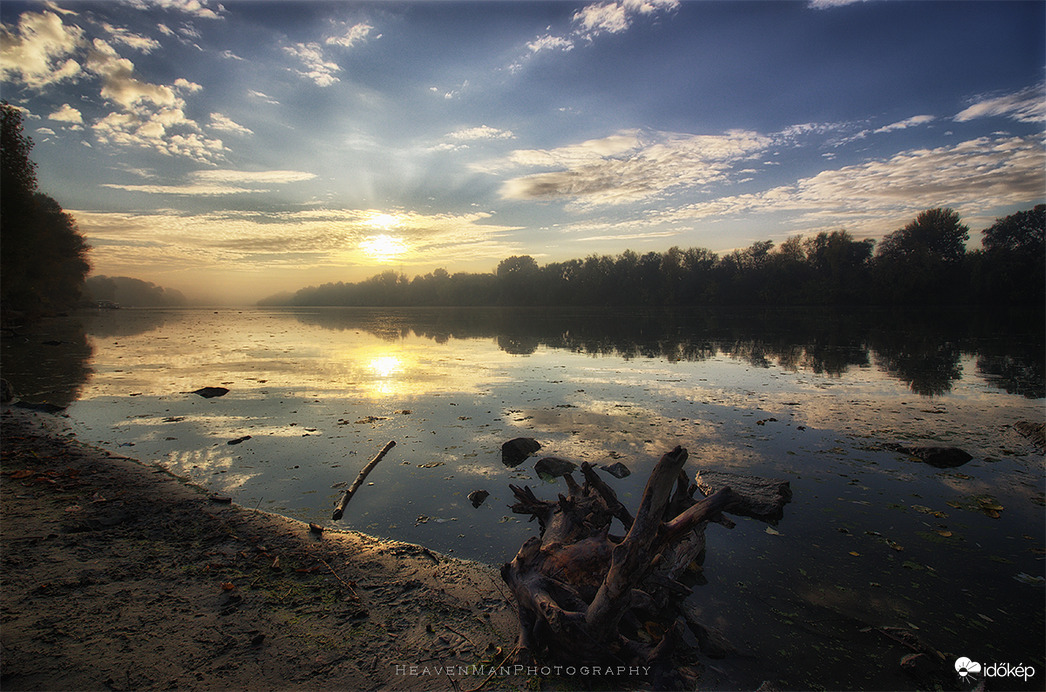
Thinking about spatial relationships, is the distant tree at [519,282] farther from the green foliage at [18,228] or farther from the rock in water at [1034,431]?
the rock in water at [1034,431]

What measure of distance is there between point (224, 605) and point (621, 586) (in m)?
3.80

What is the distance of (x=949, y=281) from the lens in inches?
3054

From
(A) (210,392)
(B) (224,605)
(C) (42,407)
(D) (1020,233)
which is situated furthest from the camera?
(D) (1020,233)

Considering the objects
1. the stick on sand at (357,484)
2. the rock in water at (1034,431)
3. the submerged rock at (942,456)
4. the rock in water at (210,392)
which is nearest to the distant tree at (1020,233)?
the rock in water at (1034,431)

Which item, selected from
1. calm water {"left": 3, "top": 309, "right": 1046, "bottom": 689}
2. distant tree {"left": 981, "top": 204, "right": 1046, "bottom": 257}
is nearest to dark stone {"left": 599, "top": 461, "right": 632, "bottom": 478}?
calm water {"left": 3, "top": 309, "right": 1046, "bottom": 689}

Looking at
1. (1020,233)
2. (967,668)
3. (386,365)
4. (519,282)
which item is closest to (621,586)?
(967,668)

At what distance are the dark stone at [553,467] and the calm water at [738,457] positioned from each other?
0.92ft

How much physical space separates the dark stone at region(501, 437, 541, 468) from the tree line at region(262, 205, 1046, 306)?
97.0 m

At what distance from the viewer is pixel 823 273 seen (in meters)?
93.5

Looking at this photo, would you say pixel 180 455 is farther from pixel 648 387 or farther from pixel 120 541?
pixel 648 387

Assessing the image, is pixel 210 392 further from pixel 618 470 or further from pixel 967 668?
pixel 967 668

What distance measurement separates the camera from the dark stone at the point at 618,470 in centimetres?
724

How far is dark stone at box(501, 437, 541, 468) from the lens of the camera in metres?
7.91

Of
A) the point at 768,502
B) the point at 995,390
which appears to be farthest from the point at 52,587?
the point at 995,390
